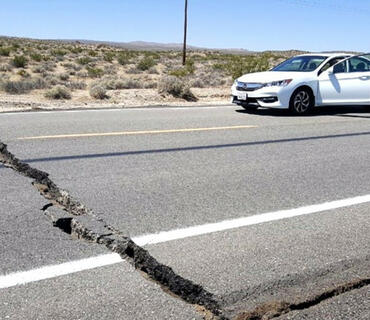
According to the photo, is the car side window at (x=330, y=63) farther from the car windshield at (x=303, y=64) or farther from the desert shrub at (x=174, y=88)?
the desert shrub at (x=174, y=88)

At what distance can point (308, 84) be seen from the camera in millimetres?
12430

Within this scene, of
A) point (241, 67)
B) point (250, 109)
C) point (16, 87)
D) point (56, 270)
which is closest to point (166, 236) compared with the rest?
point (56, 270)

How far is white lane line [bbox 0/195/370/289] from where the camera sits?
3.51 metres

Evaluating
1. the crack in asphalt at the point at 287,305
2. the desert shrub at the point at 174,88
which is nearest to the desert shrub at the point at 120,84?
the desert shrub at the point at 174,88

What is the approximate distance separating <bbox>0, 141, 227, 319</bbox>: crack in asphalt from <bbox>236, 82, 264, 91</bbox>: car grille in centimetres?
720

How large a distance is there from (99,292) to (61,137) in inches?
217

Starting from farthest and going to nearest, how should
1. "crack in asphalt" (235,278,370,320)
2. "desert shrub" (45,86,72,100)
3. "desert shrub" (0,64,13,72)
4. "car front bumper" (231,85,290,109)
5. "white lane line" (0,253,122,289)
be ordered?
1. "desert shrub" (0,64,13,72)
2. "desert shrub" (45,86,72,100)
3. "car front bumper" (231,85,290,109)
4. "white lane line" (0,253,122,289)
5. "crack in asphalt" (235,278,370,320)

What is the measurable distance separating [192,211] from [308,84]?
27.2 feet

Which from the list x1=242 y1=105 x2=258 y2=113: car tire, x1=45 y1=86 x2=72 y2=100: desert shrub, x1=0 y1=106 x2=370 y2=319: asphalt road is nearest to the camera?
x1=0 y1=106 x2=370 y2=319: asphalt road

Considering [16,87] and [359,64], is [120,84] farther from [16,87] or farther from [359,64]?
[359,64]

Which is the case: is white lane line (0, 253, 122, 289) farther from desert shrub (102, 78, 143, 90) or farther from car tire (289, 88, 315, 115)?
desert shrub (102, 78, 143, 90)

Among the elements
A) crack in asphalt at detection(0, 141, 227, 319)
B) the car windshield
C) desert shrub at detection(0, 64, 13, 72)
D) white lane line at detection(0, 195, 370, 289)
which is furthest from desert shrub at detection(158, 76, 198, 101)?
desert shrub at detection(0, 64, 13, 72)

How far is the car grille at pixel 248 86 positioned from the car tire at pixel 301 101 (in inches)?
32.8

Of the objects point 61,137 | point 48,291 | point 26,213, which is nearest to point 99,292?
point 48,291
